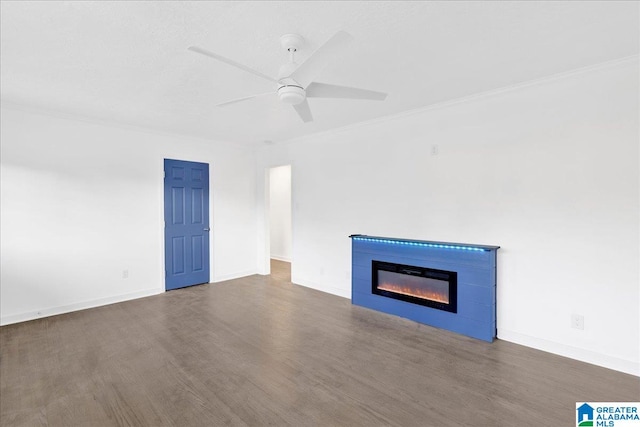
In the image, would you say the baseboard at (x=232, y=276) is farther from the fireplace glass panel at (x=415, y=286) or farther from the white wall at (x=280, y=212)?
the fireplace glass panel at (x=415, y=286)

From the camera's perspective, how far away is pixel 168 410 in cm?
208

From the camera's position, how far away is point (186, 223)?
17.0ft

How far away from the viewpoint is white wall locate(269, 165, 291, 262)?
25.9ft

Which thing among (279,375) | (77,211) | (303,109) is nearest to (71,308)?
(77,211)

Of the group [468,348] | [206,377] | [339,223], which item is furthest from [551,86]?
[206,377]

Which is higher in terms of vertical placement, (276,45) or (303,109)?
(276,45)

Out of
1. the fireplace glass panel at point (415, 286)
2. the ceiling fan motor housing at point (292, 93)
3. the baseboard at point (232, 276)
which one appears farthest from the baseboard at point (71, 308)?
the ceiling fan motor housing at point (292, 93)

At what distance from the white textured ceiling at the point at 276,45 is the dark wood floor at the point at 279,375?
8.40 ft

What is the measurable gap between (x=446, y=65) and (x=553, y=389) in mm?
2693

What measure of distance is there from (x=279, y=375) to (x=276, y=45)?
2.58m

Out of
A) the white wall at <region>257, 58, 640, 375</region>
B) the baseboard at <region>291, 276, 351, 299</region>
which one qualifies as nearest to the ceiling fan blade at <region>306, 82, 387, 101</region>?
the white wall at <region>257, 58, 640, 375</region>

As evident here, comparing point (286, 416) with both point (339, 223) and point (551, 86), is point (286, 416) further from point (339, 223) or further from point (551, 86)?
point (551, 86)

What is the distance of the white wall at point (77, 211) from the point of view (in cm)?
364

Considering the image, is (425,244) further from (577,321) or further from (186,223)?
(186,223)
